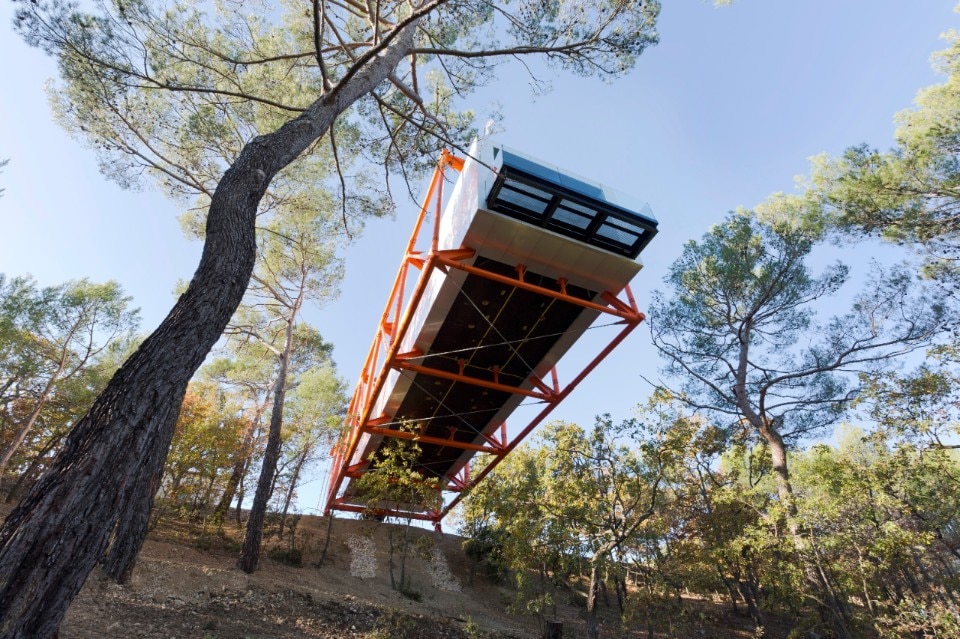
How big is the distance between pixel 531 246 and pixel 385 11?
217 inches

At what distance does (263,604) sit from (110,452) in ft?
19.5

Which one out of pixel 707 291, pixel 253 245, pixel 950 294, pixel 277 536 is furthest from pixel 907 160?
pixel 277 536

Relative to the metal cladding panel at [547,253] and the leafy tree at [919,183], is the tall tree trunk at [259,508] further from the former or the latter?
the leafy tree at [919,183]

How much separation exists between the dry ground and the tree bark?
10.0ft

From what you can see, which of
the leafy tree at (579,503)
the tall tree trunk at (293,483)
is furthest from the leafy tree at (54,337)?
the leafy tree at (579,503)

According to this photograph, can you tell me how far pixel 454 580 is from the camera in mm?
16516

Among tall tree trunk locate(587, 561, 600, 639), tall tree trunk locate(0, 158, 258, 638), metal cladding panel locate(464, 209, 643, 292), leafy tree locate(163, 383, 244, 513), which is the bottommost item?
tall tree trunk locate(587, 561, 600, 639)

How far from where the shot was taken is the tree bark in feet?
6.17

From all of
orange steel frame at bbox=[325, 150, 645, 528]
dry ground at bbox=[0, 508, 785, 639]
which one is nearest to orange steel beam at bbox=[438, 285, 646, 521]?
orange steel frame at bbox=[325, 150, 645, 528]

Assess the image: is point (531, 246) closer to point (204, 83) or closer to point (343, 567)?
point (204, 83)

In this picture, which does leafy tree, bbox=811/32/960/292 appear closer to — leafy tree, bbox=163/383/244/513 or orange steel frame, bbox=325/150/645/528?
orange steel frame, bbox=325/150/645/528

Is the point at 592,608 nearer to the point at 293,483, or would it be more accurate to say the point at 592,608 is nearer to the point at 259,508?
the point at 259,508

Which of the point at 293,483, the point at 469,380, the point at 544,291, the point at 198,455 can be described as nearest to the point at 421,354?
the point at 469,380

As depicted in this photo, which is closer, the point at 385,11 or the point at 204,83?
the point at 204,83
